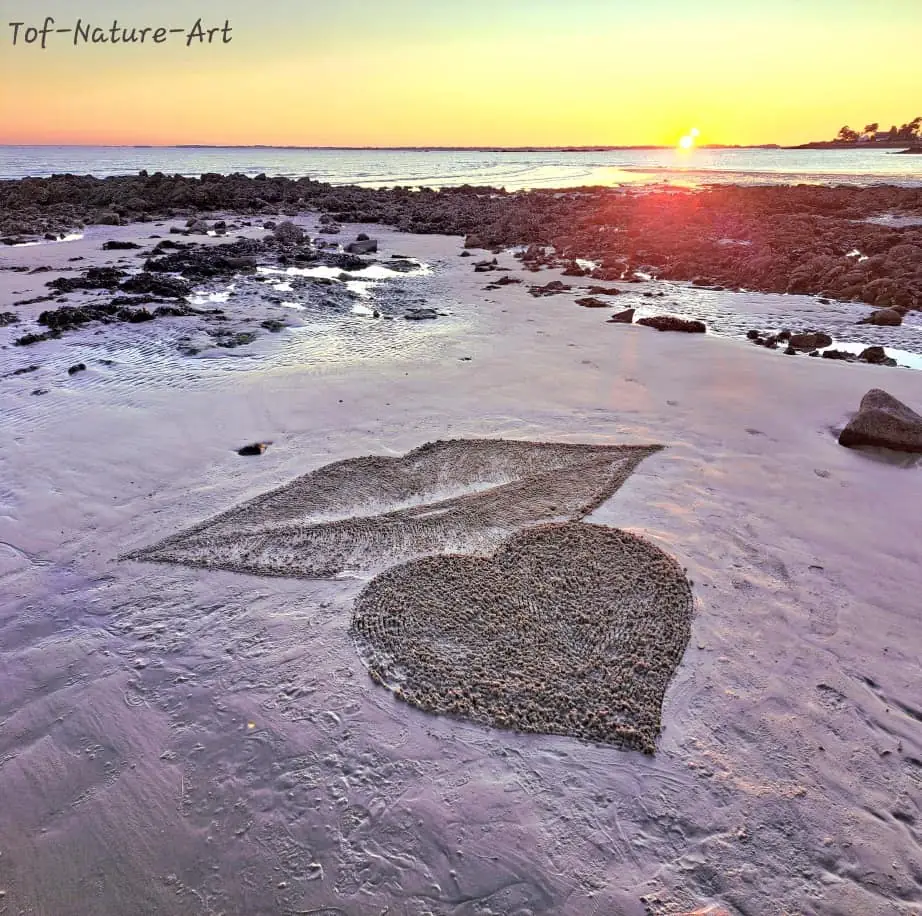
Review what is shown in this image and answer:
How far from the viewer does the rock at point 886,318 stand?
9148mm

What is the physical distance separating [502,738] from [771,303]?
10.0 meters

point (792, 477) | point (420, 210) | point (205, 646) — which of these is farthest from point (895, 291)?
A: point (420, 210)

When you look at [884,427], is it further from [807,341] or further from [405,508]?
[405,508]

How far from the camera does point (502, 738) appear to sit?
8.91 feet

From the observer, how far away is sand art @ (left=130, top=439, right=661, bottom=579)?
3.90 meters

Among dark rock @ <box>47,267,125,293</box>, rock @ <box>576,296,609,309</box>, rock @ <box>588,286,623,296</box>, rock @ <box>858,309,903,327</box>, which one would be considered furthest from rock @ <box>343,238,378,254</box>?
rock @ <box>858,309,903,327</box>

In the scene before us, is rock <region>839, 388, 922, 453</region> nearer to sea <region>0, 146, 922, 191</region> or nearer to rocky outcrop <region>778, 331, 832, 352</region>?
rocky outcrop <region>778, 331, 832, 352</region>

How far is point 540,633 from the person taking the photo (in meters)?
A: 3.28

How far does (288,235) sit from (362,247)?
108 inches

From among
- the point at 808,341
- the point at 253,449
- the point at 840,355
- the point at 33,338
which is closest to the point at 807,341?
the point at 808,341

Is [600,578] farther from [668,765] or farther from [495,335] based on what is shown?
[495,335]

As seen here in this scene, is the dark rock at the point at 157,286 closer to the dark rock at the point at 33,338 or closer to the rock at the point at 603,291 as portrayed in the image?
the dark rock at the point at 33,338

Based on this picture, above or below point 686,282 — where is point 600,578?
below

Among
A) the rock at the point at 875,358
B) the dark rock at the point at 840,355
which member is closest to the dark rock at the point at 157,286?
the dark rock at the point at 840,355
